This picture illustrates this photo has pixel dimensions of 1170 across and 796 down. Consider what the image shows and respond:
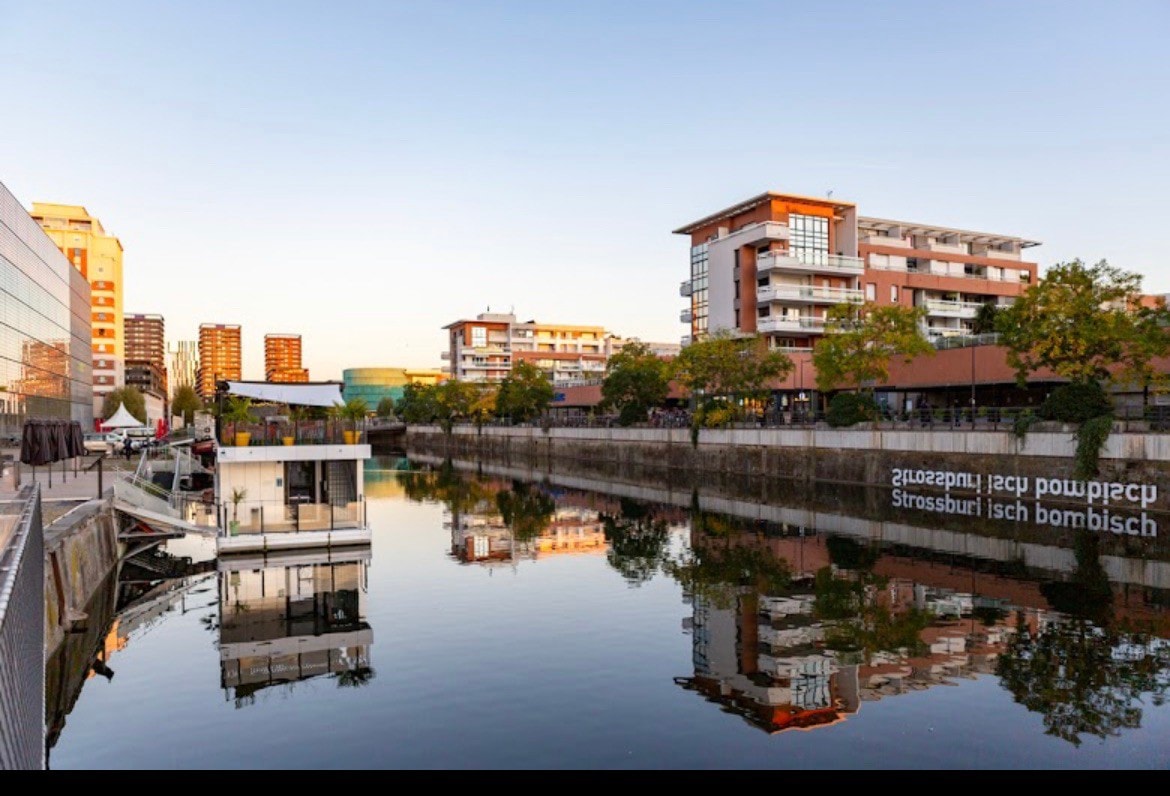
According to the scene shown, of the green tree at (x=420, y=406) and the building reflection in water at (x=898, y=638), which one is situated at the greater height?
the green tree at (x=420, y=406)

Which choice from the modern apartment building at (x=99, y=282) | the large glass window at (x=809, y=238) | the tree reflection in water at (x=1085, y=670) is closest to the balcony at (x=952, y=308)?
the large glass window at (x=809, y=238)

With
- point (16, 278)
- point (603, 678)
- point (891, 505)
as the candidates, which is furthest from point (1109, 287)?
point (16, 278)

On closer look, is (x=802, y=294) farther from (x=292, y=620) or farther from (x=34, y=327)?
(x=34, y=327)

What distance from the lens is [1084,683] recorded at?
17641 mm

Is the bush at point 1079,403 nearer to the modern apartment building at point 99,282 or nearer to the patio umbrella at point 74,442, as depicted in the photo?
the patio umbrella at point 74,442

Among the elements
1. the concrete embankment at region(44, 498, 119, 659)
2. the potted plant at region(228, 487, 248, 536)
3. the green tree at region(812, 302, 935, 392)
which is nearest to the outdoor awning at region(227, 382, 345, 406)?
the potted plant at region(228, 487, 248, 536)

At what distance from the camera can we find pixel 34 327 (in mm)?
81125

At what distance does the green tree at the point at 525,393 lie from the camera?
110 m

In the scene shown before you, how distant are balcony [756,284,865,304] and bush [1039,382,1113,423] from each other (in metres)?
43.2

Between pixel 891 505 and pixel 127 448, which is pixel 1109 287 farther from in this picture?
pixel 127 448

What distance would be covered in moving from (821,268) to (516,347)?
343 feet

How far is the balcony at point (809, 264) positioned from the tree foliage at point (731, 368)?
51.0 ft

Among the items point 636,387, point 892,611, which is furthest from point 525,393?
point 892,611
